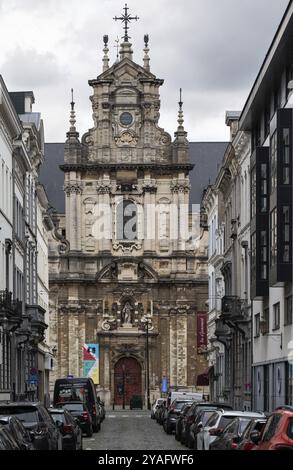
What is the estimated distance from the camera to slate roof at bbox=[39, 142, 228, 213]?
121500mm

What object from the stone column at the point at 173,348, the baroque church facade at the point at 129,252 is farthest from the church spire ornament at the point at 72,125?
the stone column at the point at 173,348

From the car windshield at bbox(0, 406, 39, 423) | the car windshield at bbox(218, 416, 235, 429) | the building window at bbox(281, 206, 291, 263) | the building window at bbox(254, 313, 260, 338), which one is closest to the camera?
the car windshield at bbox(0, 406, 39, 423)

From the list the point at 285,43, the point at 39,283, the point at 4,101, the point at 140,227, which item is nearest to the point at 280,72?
the point at 285,43

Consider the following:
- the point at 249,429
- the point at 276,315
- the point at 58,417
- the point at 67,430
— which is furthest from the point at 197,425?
the point at 249,429

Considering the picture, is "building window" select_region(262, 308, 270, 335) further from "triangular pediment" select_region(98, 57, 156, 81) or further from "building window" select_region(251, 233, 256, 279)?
"triangular pediment" select_region(98, 57, 156, 81)

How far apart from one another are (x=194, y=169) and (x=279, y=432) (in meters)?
103

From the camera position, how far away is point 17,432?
25969 mm

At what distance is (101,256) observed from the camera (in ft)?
360

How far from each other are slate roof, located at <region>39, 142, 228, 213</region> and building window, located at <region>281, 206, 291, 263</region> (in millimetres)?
73645

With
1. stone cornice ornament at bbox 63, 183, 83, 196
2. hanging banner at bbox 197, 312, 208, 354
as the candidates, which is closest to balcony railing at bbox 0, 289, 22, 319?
hanging banner at bbox 197, 312, 208, 354

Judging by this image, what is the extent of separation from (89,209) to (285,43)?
216ft

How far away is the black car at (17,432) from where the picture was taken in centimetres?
2498

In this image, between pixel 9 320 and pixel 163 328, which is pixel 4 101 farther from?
pixel 163 328

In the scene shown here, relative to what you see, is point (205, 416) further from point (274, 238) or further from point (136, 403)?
point (136, 403)
